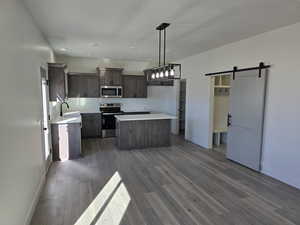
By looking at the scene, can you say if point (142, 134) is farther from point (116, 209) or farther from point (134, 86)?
point (116, 209)

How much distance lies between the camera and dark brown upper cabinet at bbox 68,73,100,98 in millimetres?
6688

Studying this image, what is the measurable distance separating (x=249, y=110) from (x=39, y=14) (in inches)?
173

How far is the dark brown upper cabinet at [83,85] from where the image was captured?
669cm

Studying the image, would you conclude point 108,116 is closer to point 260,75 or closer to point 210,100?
point 210,100

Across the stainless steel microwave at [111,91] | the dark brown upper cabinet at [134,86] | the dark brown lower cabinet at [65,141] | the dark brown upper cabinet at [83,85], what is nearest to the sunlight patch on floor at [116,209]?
the dark brown lower cabinet at [65,141]

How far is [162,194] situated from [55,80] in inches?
144

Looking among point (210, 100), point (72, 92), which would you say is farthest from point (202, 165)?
point (72, 92)

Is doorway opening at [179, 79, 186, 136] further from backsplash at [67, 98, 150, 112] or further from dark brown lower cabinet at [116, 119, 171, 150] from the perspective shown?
dark brown lower cabinet at [116, 119, 171, 150]

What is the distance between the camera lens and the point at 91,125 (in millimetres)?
6719

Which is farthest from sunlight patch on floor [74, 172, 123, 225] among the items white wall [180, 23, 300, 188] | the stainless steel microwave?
the stainless steel microwave

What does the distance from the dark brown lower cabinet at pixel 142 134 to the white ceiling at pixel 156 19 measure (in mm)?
2270

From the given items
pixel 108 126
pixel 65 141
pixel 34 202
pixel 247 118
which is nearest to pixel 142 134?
pixel 108 126

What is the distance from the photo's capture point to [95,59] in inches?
282

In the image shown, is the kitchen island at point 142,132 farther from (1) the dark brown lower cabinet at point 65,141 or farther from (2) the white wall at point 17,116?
(2) the white wall at point 17,116
